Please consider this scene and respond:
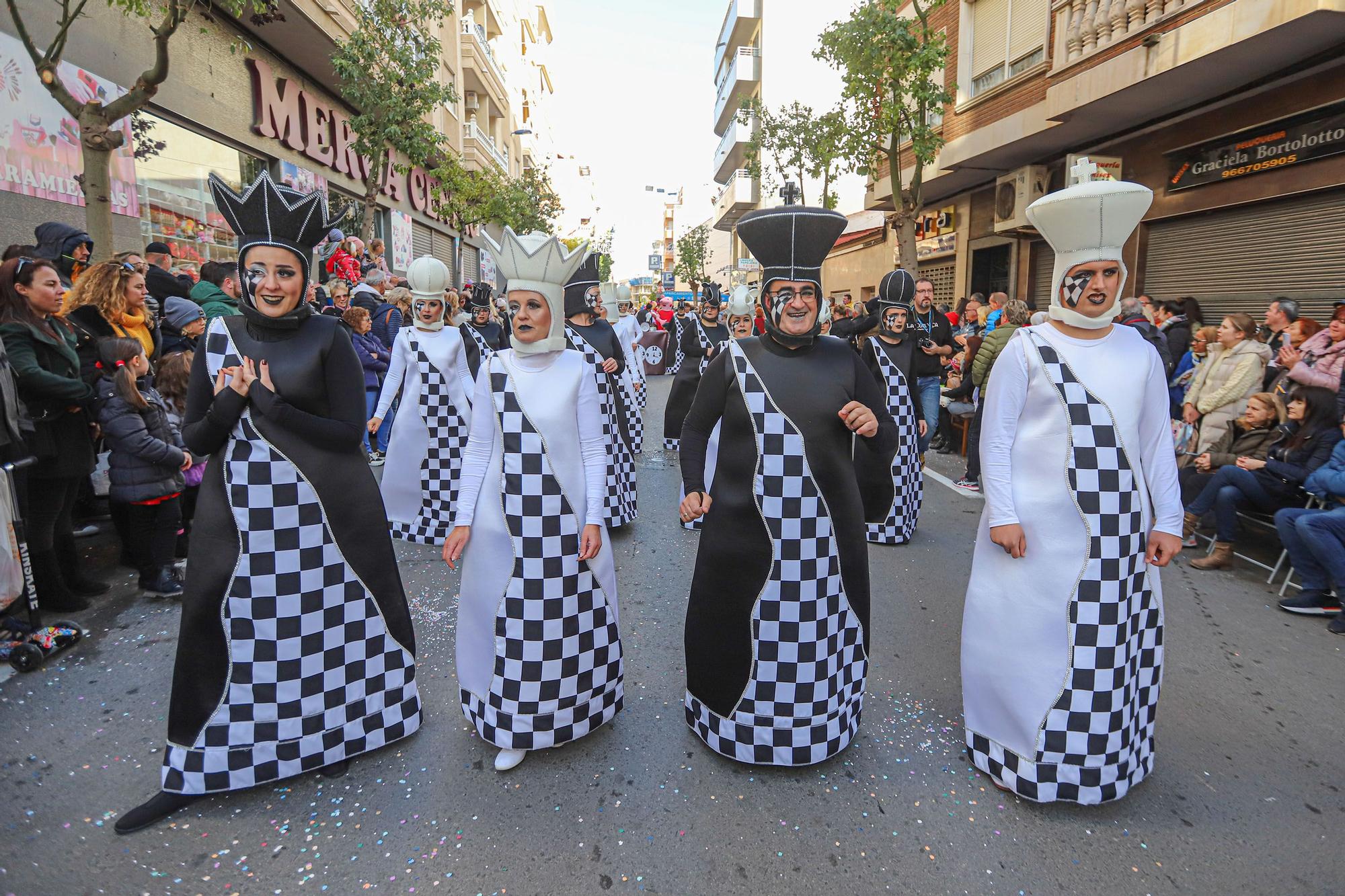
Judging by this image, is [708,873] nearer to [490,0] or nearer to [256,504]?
[256,504]

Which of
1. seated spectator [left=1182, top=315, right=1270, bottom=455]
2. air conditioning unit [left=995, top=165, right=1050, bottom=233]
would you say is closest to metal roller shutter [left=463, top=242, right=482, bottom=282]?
air conditioning unit [left=995, top=165, right=1050, bottom=233]

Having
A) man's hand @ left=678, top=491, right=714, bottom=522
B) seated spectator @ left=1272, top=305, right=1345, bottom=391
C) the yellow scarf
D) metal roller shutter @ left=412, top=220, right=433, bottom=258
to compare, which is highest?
metal roller shutter @ left=412, top=220, right=433, bottom=258

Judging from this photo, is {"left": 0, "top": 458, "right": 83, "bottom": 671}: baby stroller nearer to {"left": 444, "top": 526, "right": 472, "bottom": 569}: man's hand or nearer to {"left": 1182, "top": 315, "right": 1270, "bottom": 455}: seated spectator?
{"left": 444, "top": 526, "right": 472, "bottom": 569}: man's hand

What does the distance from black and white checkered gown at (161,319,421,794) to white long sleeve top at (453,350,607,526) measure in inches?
21.3

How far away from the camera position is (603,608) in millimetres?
3291

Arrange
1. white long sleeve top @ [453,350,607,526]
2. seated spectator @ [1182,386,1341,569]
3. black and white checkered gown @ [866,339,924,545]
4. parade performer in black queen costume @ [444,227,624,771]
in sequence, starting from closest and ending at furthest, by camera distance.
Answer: parade performer in black queen costume @ [444,227,624,771], white long sleeve top @ [453,350,607,526], seated spectator @ [1182,386,1341,569], black and white checkered gown @ [866,339,924,545]

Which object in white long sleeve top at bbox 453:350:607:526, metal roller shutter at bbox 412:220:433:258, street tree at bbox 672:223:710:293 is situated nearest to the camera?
white long sleeve top at bbox 453:350:607:526

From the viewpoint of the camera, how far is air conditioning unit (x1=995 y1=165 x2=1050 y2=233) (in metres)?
16.5

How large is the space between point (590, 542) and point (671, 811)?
1.06m

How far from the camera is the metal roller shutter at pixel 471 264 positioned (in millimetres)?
35844

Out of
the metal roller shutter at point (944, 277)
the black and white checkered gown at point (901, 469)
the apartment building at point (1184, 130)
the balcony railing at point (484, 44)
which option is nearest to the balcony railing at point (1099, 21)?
the apartment building at point (1184, 130)

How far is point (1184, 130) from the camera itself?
42.2 ft

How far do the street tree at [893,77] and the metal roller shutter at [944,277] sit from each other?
20.0ft

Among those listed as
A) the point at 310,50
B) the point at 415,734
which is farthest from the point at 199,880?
the point at 310,50
